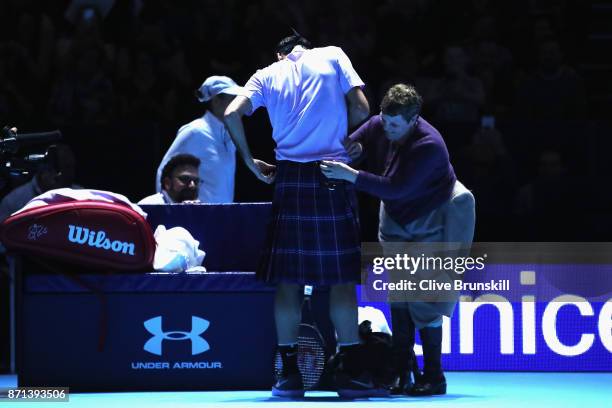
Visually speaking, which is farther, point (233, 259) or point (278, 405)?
point (233, 259)

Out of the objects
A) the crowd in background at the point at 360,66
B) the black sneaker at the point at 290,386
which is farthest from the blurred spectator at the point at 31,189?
the black sneaker at the point at 290,386

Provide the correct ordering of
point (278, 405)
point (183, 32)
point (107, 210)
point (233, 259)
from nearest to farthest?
point (278, 405) < point (107, 210) < point (233, 259) < point (183, 32)

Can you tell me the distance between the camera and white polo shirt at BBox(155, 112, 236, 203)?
24.2 ft

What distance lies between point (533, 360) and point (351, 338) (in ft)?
5.61

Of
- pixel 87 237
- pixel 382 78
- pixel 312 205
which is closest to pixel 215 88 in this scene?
pixel 87 237

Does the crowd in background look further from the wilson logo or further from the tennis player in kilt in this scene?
the tennis player in kilt

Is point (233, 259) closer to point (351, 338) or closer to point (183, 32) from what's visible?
point (351, 338)

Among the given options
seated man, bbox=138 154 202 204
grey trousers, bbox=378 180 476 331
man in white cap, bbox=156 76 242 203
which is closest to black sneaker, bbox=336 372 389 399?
grey trousers, bbox=378 180 476 331

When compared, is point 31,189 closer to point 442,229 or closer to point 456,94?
point 442,229

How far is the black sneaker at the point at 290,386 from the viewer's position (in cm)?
546

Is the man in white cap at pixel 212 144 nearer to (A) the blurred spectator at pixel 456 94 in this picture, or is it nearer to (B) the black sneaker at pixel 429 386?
(B) the black sneaker at pixel 429 386

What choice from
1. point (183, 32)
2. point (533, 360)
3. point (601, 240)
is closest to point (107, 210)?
point (533, 360)

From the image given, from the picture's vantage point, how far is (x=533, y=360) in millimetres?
6742

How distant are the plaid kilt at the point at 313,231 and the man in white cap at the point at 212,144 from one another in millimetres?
1912
